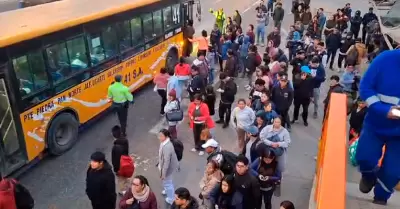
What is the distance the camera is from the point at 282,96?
30.6 feet

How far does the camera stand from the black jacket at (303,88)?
9.80m

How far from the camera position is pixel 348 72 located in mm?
10070

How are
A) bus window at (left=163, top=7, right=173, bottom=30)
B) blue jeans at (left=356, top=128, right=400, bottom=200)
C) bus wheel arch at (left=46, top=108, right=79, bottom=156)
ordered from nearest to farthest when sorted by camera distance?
1. blue jeans at (left=356, top=128, right=400, bottom=200)
2. bus wheel arch at (left=46, top=108, right=79, bottom=156)
3. bus window at (left=163, top=7, right=173, bottom=30)

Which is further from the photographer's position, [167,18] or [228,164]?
[167,18]

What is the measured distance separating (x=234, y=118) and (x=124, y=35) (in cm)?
429

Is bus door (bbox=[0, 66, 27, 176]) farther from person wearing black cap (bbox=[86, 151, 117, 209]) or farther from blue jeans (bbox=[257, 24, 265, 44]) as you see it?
blue jeans (bbox=[257, 24, 265, 44])

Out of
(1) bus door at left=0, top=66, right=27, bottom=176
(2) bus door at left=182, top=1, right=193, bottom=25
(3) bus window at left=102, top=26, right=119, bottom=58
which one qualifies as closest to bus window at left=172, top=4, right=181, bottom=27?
(2) bus door at left=182, top=1, right=193, bottom=25

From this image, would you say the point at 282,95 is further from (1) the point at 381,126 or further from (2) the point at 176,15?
(2) the point at 176,15

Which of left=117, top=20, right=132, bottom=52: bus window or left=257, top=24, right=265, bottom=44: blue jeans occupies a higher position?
Answer: left=117, top=20, right=132, bottom=52: bus window

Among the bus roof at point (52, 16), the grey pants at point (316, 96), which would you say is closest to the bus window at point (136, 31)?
the bus roof at point (52, 16)

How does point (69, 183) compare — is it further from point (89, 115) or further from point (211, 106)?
point (211, 106)

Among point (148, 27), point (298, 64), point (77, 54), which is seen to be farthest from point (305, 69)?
point (77, 54)

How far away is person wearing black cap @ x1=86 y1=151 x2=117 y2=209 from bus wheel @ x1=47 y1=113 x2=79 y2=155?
303cm

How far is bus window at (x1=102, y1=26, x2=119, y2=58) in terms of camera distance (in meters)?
10.3
